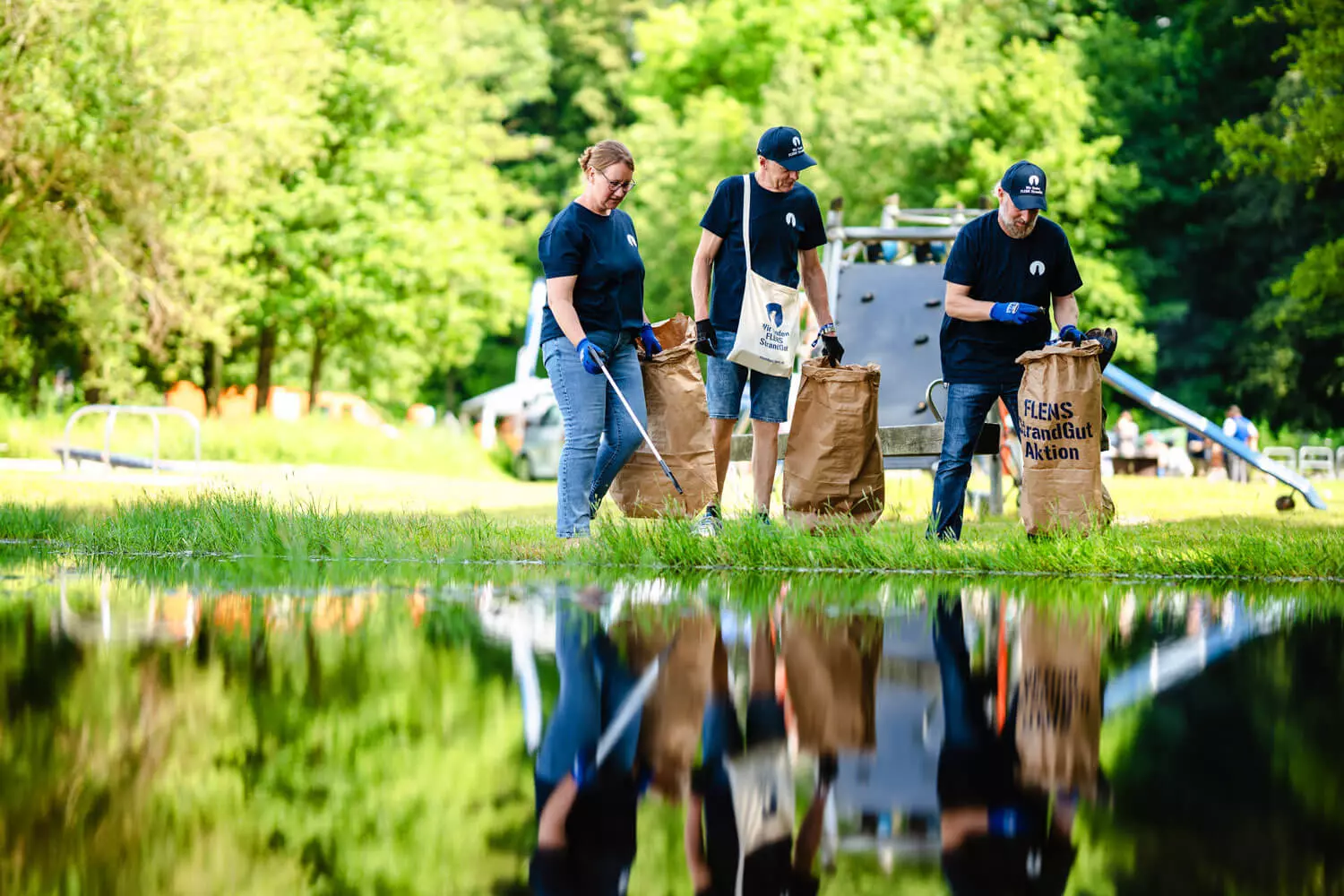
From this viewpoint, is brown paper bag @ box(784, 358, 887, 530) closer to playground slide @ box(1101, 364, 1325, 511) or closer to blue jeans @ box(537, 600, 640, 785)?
playground slide @ box(1101, 364, 1325, 511)

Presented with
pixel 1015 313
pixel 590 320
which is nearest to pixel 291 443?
pixel 590 320

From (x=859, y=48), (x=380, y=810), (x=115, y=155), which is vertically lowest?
(x=380, y=810)

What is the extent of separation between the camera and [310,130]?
31094 millimetres

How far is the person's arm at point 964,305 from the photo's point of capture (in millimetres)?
8047

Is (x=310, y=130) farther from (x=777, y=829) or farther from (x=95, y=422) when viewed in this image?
(x=777, y=829)

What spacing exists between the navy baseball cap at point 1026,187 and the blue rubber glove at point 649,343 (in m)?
1.87

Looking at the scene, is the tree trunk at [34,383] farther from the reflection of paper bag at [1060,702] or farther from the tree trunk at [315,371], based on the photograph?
the reflection of paper bag at [1060,702]

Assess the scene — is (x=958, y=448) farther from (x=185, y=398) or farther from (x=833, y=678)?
(x=185, y=398)

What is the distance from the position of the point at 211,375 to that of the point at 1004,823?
34304 millimetres

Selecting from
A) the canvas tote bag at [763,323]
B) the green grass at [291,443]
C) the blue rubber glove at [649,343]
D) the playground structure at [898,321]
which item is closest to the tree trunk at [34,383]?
the green grass at [291,443]

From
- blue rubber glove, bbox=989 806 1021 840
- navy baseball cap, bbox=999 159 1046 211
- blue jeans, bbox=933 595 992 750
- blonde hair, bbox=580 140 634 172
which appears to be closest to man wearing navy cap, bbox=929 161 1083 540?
Result: navy baseball cap, bbox=999 159 1046 211

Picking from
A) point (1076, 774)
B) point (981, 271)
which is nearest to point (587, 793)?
point (1076, 774)

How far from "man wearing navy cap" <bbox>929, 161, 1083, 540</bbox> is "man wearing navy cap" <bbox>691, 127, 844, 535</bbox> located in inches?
25.6

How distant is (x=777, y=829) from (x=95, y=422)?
981 inches
